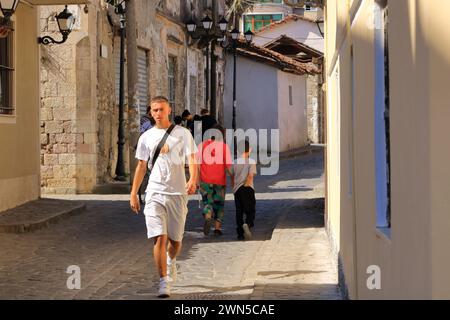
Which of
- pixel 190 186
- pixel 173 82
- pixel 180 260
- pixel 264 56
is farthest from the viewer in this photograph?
pixel 264 56

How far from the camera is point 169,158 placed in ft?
25.2

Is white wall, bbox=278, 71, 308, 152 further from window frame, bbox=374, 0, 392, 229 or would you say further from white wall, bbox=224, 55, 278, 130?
window frame, bbox=374, 0, 392, 229

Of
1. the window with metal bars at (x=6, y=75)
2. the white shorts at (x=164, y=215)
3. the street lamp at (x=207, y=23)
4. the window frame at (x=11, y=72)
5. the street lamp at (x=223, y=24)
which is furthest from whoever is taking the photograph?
the street lamp at (x=223, y=24)

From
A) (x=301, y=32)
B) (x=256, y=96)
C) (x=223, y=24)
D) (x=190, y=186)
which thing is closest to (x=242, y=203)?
(x=190, y=186)

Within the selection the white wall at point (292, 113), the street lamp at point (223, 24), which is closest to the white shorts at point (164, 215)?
the street lamp at point (223, 24)

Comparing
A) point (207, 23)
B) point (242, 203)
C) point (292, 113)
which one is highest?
point (207, 23)

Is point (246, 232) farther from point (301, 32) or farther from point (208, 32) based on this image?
point (301, 32)

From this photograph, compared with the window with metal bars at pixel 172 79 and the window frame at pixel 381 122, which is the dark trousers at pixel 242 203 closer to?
the window frame at pixel 381 122

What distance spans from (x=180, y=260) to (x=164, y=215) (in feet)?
7.74

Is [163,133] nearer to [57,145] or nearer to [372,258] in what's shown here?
[372,258]

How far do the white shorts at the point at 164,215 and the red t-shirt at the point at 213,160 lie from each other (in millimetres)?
4011

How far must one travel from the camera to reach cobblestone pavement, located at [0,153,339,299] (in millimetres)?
7703

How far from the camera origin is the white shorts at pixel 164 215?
24.7 feet
